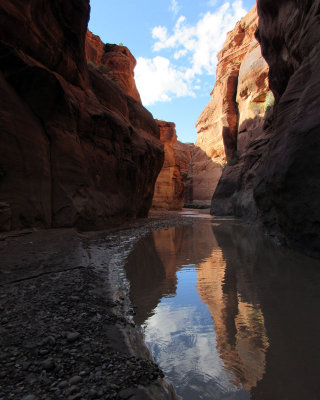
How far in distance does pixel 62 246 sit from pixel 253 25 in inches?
1719

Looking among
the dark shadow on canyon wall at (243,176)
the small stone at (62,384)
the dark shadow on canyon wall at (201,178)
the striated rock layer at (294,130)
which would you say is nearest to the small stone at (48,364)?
the small stone at (62,384)

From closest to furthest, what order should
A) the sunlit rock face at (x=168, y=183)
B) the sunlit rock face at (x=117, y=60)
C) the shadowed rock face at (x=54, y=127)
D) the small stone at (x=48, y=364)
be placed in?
1. the small stone at (x=48, y=364)
2. the shadowed rock face at (x=54, y=127)
3. the sunlit rock face at (x=117, y=60)
4. the sunlit rock face at (x=168, y=183)

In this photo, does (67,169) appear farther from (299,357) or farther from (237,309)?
(299,357)

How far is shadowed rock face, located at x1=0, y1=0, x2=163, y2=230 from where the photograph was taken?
19.6ft

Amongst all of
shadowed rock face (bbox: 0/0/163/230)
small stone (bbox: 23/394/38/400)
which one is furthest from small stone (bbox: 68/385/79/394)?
shadowed rock face (bbox: 0/0/163/230)

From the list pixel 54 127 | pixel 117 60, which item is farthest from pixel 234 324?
pixel 117 60

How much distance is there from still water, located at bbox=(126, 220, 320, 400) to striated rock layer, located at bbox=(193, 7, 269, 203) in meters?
20.4

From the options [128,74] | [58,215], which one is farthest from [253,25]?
[58,215]

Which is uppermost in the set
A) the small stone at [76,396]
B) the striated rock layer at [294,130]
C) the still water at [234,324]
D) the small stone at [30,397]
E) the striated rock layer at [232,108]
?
the striated rock layer at [232,108]

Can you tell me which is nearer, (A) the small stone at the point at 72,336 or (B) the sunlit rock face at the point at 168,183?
(A) the small stone at the point at 72,336

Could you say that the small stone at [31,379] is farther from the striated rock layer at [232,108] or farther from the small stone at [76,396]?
the striated rock layer at [232,108]

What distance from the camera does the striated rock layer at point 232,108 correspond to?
26.2 metres

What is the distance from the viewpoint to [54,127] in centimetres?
754

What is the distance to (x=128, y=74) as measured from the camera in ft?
83.3
